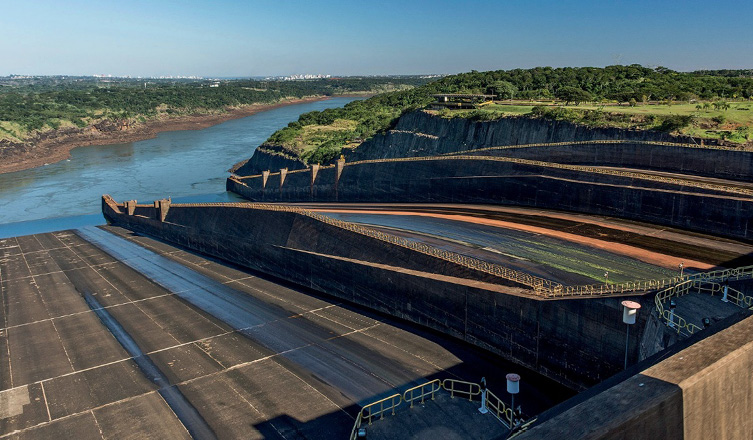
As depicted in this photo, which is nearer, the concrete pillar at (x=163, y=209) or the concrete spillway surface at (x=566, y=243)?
the concrete spillway surface at (x=566, y=243)

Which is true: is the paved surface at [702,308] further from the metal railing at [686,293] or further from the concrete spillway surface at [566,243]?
the concrete spillway surface at [566,243]

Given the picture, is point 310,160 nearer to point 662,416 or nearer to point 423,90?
point 423,90

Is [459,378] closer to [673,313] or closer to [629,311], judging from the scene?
[629,311]

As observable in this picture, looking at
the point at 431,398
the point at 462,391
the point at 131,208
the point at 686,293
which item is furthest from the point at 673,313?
the point at 131,208

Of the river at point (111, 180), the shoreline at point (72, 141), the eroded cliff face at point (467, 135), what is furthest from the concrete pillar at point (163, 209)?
the shoreline at point (72, 141)

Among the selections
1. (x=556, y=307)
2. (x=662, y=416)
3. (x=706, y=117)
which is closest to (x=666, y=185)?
(x=556, y=307)

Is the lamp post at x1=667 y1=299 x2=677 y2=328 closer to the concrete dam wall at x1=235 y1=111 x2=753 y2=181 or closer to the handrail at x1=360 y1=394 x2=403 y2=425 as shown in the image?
the handrail at x1=360 y1=394 x2=403 y2=425
